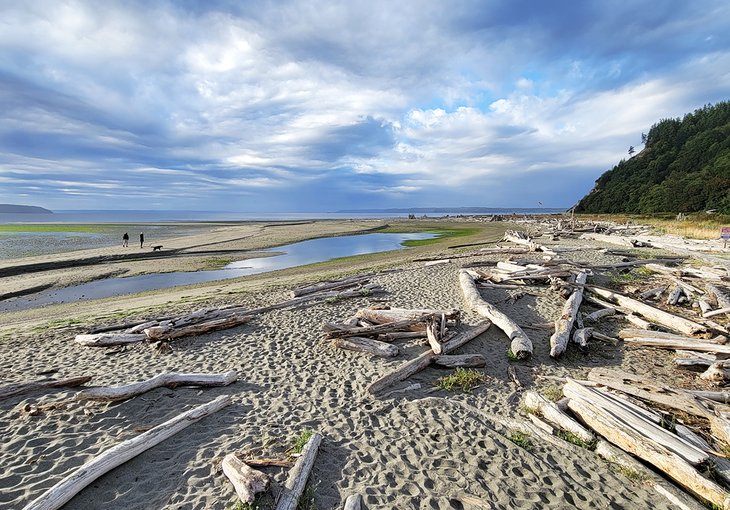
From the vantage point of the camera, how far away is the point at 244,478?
4.32m

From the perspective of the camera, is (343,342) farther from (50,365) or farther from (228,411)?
(50,365)

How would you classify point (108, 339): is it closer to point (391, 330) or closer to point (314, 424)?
point (314, 424)

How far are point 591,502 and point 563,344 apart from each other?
15.5ft

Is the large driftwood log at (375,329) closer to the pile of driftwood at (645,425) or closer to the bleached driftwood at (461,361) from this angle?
the bleached driftwood at (461,361)

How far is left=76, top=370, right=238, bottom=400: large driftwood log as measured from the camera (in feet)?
20.7

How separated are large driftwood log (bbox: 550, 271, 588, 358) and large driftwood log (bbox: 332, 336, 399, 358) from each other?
148 inches

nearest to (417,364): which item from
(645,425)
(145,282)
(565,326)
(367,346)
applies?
(367,346)

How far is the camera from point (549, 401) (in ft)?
19.9

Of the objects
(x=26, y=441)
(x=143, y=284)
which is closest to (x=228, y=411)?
(x=26, y=441)

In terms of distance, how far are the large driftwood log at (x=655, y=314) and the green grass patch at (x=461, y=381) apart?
6341mm

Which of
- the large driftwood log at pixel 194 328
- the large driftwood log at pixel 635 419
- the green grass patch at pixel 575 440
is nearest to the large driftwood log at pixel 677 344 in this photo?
the large driftwood log at pixel 635 419

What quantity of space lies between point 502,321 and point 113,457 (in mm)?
8707

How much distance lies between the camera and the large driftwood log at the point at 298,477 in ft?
13.4

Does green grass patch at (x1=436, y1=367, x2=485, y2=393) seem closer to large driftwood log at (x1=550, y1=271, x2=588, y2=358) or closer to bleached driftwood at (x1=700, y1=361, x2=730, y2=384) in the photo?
large driftwood log at (x1=550, y1=271, x2=588, y2=358)
